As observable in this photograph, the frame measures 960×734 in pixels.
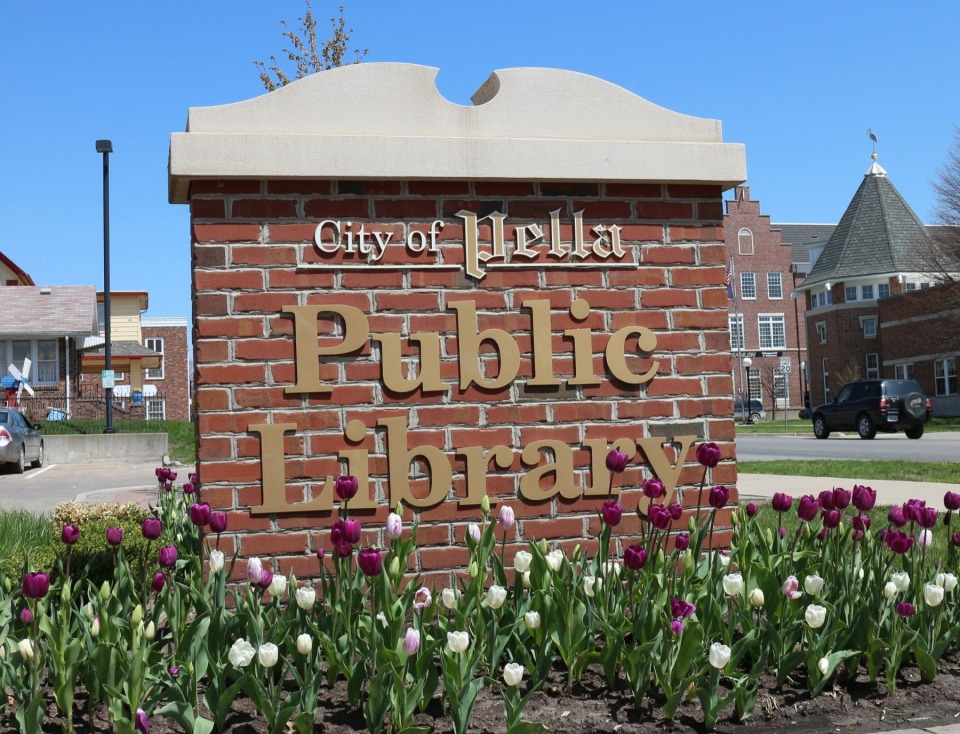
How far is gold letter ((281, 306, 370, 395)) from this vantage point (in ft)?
15.8

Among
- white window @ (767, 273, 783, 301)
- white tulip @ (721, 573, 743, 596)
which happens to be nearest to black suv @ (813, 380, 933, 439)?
white tulip @ (721, 573, 743, 596)

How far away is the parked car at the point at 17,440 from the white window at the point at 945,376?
42.7 meters

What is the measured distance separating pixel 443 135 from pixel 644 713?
112 inches

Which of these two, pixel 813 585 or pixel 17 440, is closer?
pixel 813 585

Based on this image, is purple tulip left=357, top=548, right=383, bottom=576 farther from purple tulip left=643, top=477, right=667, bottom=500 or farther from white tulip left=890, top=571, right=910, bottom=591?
white tulip left=890, top=571, right=910, bottom=591

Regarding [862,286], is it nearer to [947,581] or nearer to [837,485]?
[837,485]

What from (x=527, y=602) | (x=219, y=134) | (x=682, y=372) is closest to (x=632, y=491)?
(x=682, y=372)

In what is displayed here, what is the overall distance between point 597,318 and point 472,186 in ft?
2.96

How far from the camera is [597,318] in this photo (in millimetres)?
5176

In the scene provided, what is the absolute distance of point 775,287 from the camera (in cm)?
7388

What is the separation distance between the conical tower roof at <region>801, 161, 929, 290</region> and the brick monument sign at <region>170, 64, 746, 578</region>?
59.6 meters

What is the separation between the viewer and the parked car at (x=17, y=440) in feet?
68.9

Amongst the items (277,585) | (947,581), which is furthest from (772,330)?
(277,585)

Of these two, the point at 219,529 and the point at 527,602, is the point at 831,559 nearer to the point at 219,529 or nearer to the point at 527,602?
the point at 527,602
